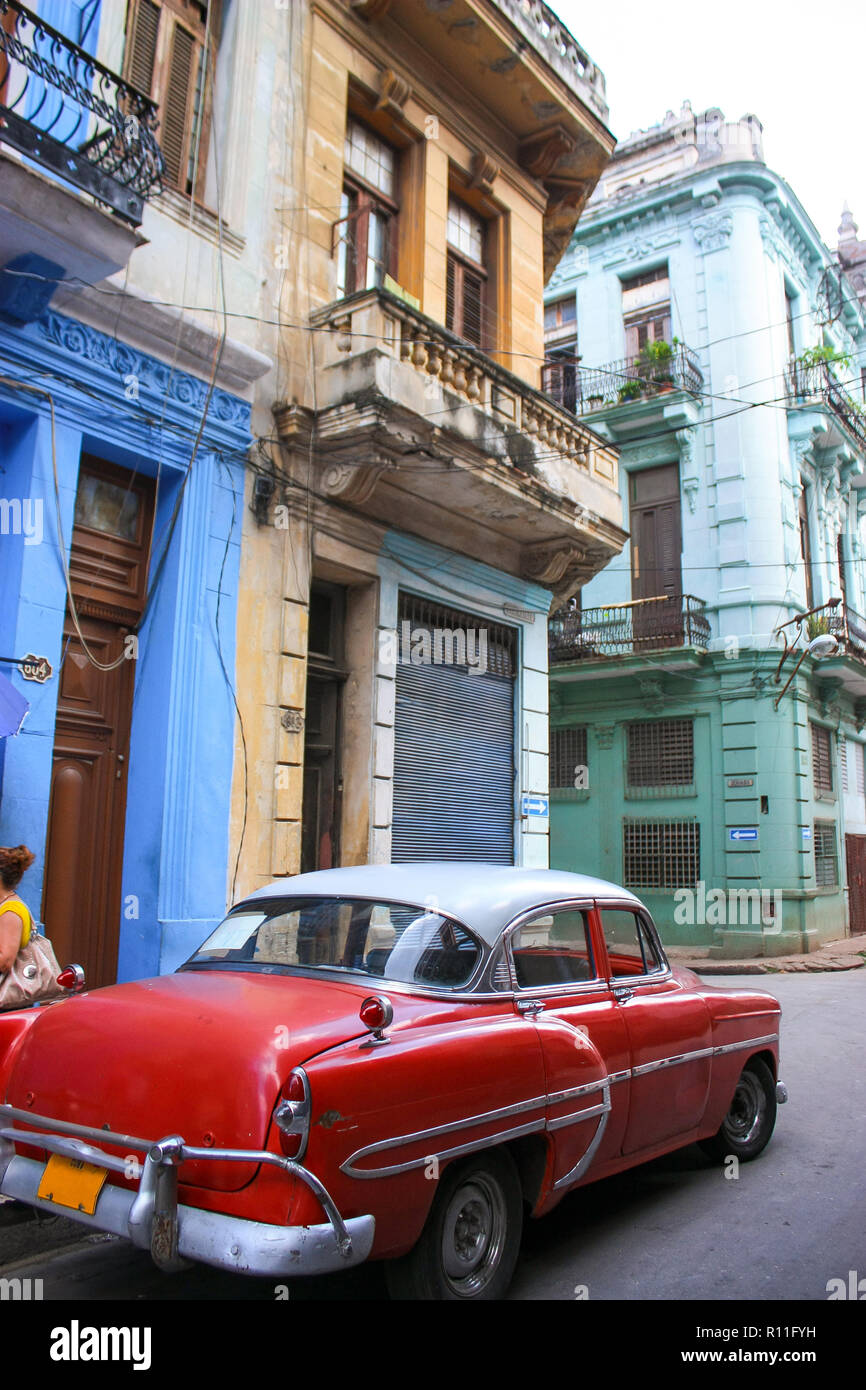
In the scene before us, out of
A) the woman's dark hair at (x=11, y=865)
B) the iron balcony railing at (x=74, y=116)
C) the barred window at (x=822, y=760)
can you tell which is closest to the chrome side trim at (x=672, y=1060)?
the woman's dark hair at (x=11, y=865)

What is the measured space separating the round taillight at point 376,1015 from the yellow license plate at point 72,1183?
92 cm

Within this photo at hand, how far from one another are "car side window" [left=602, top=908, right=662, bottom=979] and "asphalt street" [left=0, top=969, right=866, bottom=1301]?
3.50 ft

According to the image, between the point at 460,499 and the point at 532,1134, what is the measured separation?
7.39 meters

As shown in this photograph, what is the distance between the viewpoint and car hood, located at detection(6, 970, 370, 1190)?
295 centimetres

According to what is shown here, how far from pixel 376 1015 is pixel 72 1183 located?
1095mm

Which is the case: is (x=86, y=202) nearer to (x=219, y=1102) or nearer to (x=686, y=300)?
(x=219, y=1102)

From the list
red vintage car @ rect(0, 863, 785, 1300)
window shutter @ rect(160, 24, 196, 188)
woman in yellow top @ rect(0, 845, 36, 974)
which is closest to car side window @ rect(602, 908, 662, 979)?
red vintage car @ rect(0, 863, 785, 1300)

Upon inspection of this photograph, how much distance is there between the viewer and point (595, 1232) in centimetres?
436

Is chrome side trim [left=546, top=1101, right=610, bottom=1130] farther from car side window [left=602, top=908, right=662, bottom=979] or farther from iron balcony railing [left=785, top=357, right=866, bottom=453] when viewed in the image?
iron balcony railing [left=785, top=357, right=866, bottom=453]

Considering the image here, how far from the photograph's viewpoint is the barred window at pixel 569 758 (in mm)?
20656

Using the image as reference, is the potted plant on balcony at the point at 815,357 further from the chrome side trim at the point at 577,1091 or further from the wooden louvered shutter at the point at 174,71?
the chrome side trim at the point at 577,1091

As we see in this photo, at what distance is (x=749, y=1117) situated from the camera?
18.4 feet
